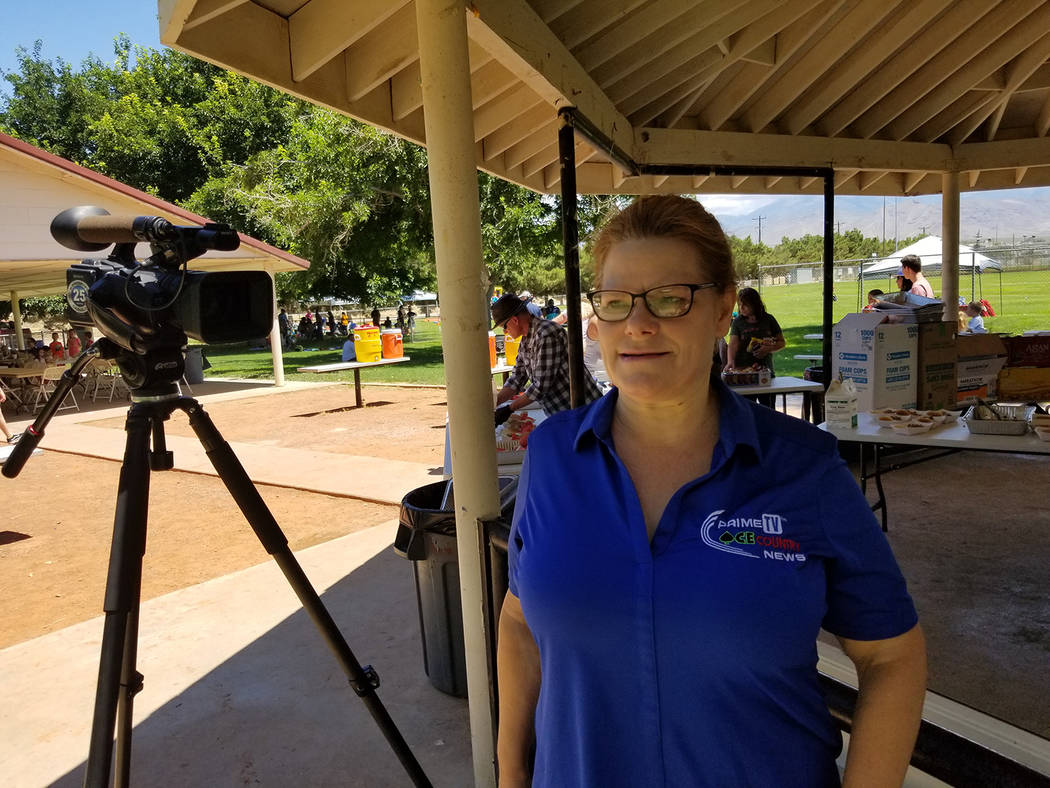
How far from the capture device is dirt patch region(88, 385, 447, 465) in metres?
10.1

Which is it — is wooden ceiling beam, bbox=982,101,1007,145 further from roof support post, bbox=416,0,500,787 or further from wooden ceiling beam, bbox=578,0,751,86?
roof support post, bbox=416,0,500,787

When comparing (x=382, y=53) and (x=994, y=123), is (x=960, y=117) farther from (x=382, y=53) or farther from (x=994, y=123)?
(x=382, y=53)

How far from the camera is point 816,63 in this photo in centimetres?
504

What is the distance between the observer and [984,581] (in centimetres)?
440

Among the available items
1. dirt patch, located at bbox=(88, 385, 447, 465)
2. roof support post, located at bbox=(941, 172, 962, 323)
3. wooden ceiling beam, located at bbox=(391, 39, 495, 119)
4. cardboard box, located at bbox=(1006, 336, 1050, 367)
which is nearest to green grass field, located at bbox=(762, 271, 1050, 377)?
roof support post, located at bbox=(941, 172, 962, 323)

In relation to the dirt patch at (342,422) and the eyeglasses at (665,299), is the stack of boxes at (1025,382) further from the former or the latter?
the eyeglasses at (665,299)

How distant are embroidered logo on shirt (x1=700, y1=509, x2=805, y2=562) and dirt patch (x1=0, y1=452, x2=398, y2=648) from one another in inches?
194

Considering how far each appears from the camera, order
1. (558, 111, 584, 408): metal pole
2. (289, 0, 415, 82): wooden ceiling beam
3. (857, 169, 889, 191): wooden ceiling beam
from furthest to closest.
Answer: (857, 169, 889, 191): wooden ceiling beam → (558, 111, 584, 408): metal pole → (289, 0, 415, 82): wooden ceiling beam

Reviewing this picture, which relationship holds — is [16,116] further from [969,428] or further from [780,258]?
[780,258]

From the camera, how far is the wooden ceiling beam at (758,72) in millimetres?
4465

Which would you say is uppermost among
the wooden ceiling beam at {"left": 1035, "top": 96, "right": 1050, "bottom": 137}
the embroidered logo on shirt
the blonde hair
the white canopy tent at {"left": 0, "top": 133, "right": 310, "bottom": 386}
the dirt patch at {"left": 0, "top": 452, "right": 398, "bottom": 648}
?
the white canopy tent at {"left": 0, "top": 133, "right": 310, "bottom": 386}

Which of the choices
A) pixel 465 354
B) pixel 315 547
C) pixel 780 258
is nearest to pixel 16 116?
pixel 315 547

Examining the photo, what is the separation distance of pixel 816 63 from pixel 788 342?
19.2 m

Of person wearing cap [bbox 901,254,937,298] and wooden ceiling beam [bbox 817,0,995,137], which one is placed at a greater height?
wooden ceiling beam [bbox 817,0,995,137]
